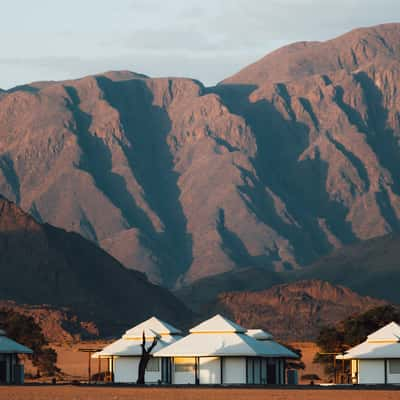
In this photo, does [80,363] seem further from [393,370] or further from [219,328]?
[393,370]

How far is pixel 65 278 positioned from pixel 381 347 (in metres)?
93.7

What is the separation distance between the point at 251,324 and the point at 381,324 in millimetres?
70807

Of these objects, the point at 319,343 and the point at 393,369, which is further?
the point at 319,343

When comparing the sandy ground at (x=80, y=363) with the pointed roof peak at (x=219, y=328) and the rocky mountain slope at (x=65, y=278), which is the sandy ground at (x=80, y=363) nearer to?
the pointed roof peak at (x=219, y=328)

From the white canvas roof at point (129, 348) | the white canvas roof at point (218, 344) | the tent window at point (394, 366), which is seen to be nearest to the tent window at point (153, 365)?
the white canvas roof at point (129, 348)

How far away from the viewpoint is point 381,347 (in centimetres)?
6438

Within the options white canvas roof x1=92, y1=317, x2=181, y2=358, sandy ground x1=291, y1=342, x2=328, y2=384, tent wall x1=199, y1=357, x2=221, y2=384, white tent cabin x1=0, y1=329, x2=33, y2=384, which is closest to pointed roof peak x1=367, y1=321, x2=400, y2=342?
tent wall x1=199, y1=357, x2=221, y2=384

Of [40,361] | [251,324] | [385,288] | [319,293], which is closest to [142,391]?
[40,361]

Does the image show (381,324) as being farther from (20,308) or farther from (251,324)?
(251,324)

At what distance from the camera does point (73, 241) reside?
165 meters

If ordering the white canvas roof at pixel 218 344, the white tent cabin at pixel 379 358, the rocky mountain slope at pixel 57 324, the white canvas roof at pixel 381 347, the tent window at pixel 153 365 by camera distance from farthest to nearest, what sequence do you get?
1. the rocky mountain slope at pixel 57 324
2. the tent window at pixel 153 365
3. the white tent cabin at pixel 379 358
4. the white canvas roof at pixel 381 347
5. the white canvas roof at pixel 218 344

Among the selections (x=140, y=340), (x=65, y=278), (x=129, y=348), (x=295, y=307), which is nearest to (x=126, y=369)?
(x=129, y=348)

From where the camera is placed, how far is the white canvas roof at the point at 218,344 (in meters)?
62.8

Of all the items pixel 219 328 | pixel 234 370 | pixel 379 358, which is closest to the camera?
pixel 234 370
